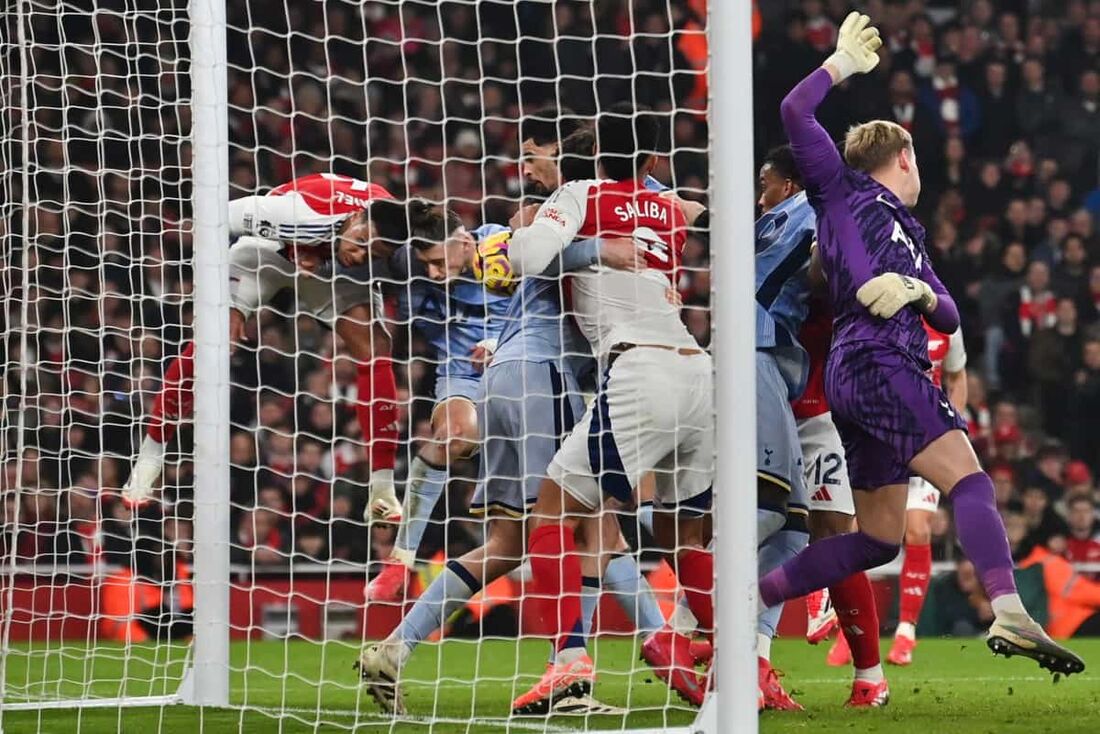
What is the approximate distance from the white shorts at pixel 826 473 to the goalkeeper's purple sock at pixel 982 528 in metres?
1.27

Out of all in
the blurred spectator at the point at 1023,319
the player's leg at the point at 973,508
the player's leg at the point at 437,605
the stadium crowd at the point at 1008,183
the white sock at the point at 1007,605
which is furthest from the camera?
the blurred spectator at the point at 1023,319

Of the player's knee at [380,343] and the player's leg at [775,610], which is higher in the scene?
the player's knee at [380,343]

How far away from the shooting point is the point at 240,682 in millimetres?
6996

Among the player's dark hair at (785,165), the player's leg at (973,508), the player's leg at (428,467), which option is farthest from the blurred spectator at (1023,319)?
the player's leg at (973,508)

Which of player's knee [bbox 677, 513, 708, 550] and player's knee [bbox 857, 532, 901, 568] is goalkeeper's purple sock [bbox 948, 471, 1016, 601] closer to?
player's knee [bbox 857, 532, 901, 568]

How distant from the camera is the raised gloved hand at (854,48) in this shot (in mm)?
4688

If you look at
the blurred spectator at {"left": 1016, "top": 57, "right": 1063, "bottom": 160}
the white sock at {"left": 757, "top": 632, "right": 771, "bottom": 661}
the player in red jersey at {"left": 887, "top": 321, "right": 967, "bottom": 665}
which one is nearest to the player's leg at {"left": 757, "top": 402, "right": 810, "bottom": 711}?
the white sock at {"left": 757, "top": 632, "right": 771, "bottom": 661}

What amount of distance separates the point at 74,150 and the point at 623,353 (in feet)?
16.8

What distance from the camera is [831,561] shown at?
198 inches

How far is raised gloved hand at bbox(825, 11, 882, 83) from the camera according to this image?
4688 mm

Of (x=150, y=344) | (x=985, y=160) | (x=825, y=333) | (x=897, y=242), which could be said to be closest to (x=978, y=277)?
(x=985, y=160)

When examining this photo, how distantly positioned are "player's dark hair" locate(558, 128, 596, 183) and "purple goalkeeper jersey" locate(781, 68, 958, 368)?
750mm

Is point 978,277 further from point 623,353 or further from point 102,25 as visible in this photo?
point 623,353

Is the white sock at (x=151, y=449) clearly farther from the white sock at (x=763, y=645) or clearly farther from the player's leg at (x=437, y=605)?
the white sock at (x=763, y=645)
